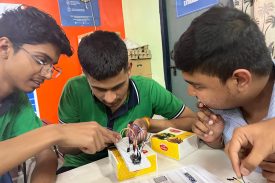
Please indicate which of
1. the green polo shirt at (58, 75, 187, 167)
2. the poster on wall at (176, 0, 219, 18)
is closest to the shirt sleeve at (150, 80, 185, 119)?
the green polo shirt at (58, 75, 187, 167)

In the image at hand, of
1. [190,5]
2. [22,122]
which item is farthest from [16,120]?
[190,5]

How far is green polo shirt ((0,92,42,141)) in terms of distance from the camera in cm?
94

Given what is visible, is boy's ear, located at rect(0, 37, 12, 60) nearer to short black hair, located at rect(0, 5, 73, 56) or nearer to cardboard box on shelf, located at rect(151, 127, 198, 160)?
short black hair, located at rect(0, 5, 73, 56)

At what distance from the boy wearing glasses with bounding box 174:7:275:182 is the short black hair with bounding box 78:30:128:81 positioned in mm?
A: 367

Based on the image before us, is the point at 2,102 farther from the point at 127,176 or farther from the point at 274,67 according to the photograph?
the point at 274,67

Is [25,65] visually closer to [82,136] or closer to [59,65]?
[82,136]

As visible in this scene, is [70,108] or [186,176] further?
[70,108]

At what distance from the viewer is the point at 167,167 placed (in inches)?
32.6

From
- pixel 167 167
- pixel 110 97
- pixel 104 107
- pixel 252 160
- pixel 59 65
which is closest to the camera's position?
pixel 252 160

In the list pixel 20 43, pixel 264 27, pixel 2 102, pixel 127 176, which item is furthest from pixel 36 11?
pixel 264 27

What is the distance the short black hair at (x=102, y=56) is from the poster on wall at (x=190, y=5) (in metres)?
1.38

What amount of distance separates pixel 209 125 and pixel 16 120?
28.7 inches

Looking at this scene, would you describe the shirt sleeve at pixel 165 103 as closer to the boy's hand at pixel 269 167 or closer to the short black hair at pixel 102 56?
the short black hair at pixel 102 56

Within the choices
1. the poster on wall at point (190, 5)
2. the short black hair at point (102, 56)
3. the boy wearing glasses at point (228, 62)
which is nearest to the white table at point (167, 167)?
the boy wearing glasses at point (228, 62)
